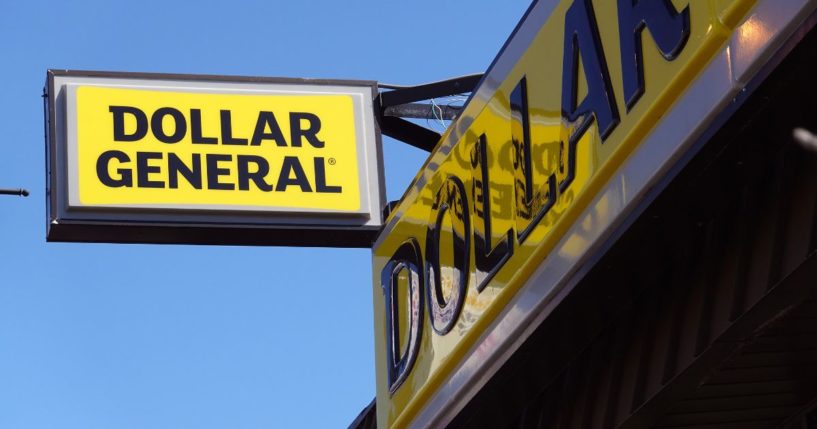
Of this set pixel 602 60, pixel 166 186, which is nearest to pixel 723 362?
pixel 602 60

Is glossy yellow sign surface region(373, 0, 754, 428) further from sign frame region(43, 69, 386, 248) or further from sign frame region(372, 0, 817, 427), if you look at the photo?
sign frame region(43, 69, 386, 248)

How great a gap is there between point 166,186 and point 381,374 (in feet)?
9.85

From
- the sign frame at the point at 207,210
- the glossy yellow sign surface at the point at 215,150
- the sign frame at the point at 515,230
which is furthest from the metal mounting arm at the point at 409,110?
the sign frame at the point at 515,230

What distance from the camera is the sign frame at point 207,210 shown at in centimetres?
1146

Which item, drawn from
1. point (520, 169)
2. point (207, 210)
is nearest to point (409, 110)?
point (207, 210)

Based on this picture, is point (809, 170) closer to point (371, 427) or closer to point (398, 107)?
point (371, 427)

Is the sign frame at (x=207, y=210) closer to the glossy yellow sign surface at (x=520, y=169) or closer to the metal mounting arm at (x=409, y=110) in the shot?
the metal mounting arm at (x=409, y=110)

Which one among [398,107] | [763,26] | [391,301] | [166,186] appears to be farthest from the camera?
[398,107]

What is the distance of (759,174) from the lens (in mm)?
5969

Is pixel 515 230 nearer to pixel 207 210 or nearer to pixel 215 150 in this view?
pixel 207 210

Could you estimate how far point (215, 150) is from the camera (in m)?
12.0

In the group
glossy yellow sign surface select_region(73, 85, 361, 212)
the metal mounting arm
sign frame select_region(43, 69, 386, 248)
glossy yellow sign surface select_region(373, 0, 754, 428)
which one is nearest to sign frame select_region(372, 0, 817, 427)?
glossy yellow sign surface select_region(373, 0, 754, 428)

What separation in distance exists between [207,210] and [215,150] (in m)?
0.61

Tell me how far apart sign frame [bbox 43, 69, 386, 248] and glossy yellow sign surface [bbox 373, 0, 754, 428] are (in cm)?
220
